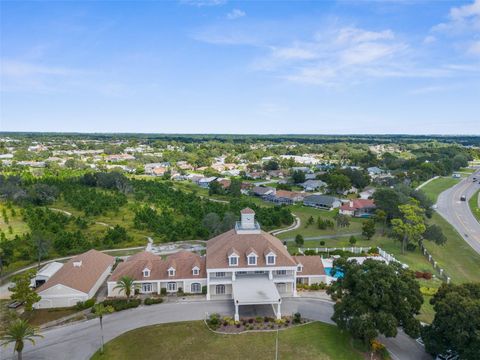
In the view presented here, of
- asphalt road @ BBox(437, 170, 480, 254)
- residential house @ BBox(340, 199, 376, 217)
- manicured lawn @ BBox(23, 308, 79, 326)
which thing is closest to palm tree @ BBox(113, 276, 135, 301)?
manicured lawn @ BBox(23, 308, 79, 326)

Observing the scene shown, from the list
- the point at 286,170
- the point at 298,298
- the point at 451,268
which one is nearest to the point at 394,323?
the point at 298,298

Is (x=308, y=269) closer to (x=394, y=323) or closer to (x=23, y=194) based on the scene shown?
(x=394, y=323)

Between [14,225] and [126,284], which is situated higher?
[126,284]

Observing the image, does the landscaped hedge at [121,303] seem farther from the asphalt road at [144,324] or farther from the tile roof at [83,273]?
the tile roof at [83,273]

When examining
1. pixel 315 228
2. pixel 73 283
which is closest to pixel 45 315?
pixel 73 283

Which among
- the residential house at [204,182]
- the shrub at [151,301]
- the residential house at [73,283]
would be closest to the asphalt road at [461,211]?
the shrub at [151,301]

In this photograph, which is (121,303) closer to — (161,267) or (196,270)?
(161,267)

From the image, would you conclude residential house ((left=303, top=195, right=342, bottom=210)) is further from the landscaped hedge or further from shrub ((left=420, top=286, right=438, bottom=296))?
the landscaped hedge
